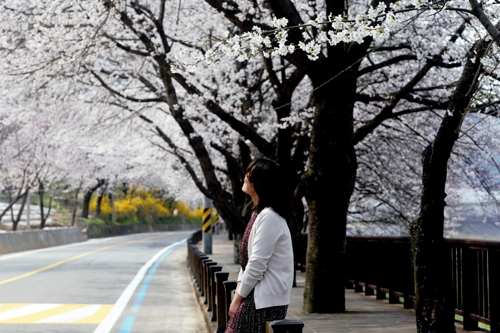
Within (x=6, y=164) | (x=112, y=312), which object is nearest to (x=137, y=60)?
(x=112, y=312)

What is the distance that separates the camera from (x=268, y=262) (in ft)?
14.5

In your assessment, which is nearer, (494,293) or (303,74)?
(494,293)

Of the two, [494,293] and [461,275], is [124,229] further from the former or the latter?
[494,293]

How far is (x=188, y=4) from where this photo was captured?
2022 cm

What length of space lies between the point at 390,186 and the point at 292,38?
1621 centimetres

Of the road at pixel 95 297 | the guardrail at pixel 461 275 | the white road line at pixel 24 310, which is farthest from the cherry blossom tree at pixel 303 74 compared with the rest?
the white road line at pixel 24 310

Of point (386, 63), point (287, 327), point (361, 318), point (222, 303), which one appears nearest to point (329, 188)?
point (361, 318)

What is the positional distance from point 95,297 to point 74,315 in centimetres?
252

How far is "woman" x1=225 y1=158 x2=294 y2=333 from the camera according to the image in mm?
4320

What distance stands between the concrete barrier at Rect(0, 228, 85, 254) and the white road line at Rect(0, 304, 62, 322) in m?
15.6

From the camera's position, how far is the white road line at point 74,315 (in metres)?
10.6

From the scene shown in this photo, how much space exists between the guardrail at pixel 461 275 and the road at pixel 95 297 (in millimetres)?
3419

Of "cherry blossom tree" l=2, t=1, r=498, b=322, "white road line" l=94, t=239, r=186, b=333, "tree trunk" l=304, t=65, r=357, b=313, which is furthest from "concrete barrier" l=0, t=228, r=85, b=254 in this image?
"tree trunk" l=304, t=65, r=357, b=313

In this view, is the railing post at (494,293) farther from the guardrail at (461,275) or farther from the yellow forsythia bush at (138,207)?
the yellow forsythia bush at (138,207)
